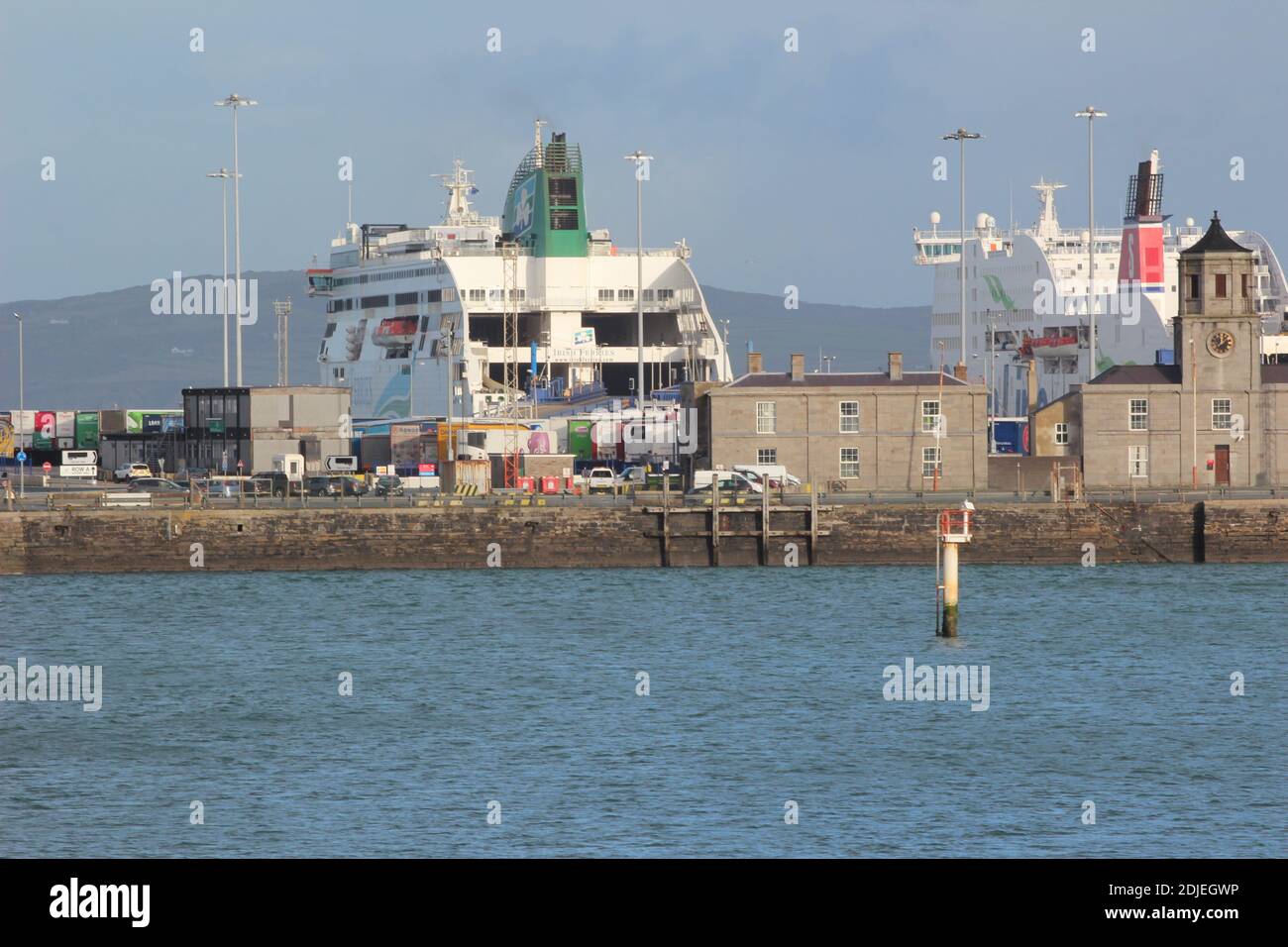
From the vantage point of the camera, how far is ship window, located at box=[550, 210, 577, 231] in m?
122

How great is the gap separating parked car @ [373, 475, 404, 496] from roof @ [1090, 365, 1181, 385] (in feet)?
83.9

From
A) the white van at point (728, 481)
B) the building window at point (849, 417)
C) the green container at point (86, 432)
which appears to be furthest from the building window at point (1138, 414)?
the green container at point (86, 432)

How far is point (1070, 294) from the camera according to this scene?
429ft

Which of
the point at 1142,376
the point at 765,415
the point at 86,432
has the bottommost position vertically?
Answer: the point at 765,415

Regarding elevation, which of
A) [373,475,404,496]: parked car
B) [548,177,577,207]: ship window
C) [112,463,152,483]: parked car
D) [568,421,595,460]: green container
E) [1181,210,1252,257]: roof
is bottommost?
[373,475,404,496]: parked car

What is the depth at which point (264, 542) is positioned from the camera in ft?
210

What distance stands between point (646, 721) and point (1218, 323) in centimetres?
4001

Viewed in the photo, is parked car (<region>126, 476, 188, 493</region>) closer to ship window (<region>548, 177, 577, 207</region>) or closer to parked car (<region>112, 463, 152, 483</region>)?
parked car (<region>112, 463, 152, 483</region>)

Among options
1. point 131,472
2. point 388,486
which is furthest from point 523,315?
point 388,486

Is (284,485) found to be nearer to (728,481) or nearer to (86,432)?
(728,481)

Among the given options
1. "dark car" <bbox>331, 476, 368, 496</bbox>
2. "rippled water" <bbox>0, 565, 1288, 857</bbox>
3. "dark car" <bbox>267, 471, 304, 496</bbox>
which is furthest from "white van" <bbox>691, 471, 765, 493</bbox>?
"dark car" <bbox>267, 471, 304, 496</bbox>

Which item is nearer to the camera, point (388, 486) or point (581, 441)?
point (388, 486)

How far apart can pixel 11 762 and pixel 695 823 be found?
40.8 ft
